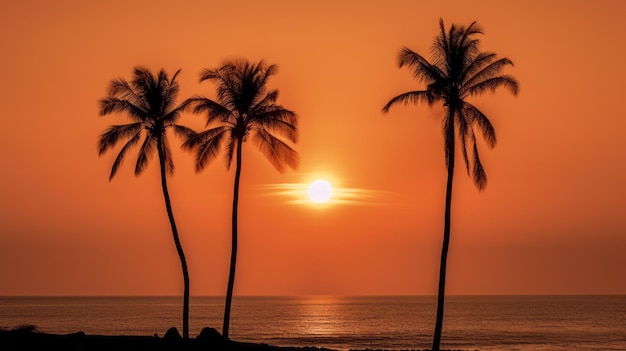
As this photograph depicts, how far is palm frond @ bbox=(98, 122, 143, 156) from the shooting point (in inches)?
2010

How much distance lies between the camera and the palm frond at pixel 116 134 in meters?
51.1

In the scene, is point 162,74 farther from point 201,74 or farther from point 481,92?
point 481,92

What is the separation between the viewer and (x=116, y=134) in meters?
51.4

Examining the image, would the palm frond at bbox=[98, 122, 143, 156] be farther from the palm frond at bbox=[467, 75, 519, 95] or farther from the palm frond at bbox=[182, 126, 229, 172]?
the palm frond at bbox=[467, 75, 519, 95]

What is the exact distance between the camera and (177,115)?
169ft

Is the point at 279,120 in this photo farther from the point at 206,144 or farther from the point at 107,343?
the point at 107,343

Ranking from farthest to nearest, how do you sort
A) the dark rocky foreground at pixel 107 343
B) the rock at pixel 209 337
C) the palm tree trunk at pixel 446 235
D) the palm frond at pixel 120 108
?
the palm frond at pixel 120 108 → the palm tree trunk at pixel 446 235 → the rock at pixel 209 337 → the dark rocky foreground at pixel 107 343

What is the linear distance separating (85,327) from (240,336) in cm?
3512

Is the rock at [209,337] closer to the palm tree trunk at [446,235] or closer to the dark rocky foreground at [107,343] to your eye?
the dark rocky foreground at [107,343]

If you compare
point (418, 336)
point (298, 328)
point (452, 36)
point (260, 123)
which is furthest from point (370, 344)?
point (452, 36)

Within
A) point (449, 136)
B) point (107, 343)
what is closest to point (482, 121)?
point (449, 136)

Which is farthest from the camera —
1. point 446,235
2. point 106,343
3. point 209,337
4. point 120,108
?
point 120,108

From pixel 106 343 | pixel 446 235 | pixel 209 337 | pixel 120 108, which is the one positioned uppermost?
pixel 120 108

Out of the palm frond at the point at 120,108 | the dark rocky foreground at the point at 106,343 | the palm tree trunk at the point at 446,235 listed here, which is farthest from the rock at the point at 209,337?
the palm frond at the point at 120,108
